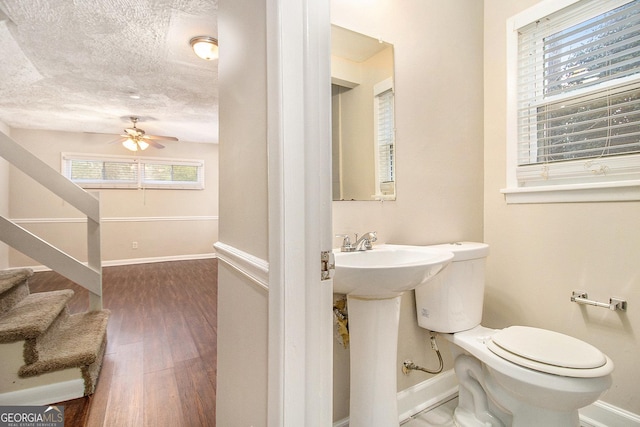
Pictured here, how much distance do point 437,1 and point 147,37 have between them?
2032 mm

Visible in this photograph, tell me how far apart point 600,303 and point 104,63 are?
3828mm

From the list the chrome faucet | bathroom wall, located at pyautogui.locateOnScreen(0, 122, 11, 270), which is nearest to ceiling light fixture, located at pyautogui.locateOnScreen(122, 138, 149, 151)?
bathroom wall, located at pyautogui.locateOnScreen(0, 122, 11, 270)

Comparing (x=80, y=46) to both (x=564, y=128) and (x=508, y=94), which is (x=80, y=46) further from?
(x=564, y=128)

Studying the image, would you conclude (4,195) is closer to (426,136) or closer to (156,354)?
(156,354)

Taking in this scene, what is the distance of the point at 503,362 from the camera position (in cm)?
116

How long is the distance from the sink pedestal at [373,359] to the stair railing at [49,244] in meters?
2.08

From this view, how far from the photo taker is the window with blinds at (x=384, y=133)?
146 cm

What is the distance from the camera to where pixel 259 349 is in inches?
32.8

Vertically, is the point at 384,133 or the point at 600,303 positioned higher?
the point at 384,133

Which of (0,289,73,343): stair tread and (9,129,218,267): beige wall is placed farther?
(9,129,218,267): beige wall

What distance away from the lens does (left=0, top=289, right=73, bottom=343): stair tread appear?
157cm

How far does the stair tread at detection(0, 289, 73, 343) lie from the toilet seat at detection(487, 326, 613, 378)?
89.5 inches

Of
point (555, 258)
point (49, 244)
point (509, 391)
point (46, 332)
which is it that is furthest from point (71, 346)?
point (555, 258)

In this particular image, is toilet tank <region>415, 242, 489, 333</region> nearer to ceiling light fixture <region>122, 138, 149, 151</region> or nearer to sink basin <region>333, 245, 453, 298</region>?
sink basin <region>333, 245, 453, 298</region>
